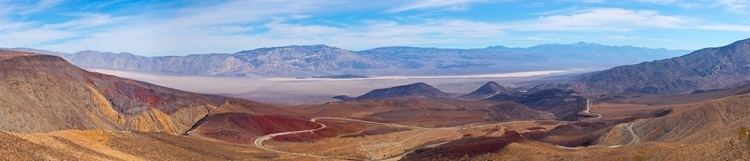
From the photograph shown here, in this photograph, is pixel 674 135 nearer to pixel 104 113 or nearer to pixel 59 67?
pixel 104 113

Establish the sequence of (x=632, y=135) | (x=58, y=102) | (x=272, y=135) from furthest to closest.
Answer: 1. (x=272, y=135)
2. (x=58, y=102)
3. (x=632, y=135)

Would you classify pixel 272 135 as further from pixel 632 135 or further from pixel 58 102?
pixel 632 135

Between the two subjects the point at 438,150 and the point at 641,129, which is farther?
the point at 641,129

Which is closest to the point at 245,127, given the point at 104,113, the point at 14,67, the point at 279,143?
the point at 279,143

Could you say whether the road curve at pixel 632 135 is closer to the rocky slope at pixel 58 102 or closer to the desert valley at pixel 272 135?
the desert valley at pixel 272 135

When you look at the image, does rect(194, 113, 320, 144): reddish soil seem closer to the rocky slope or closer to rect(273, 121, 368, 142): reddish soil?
rect(273, 121, 368, 142): reddish soil

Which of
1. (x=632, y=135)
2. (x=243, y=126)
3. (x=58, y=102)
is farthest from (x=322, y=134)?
(x=632, y=135)

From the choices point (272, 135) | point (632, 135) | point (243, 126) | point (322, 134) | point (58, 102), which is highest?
point (58, 102)

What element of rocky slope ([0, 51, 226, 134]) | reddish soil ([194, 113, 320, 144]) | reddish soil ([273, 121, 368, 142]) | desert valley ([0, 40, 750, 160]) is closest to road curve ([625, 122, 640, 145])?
desert valley ([0, 40, 750, 160])
